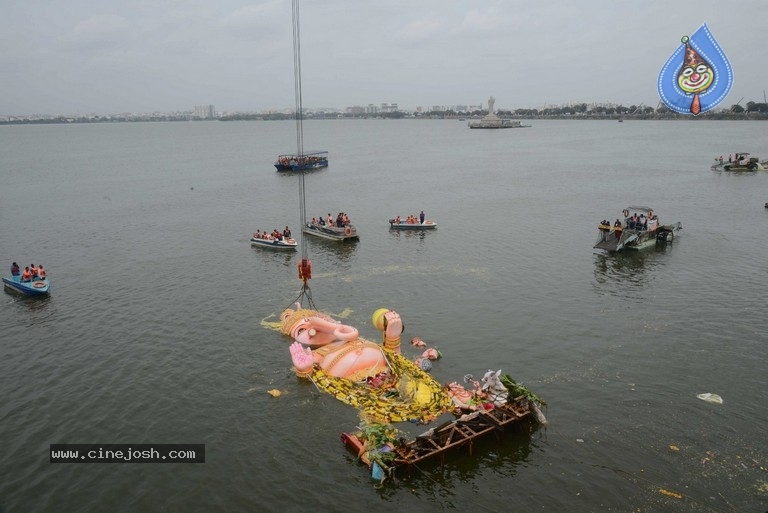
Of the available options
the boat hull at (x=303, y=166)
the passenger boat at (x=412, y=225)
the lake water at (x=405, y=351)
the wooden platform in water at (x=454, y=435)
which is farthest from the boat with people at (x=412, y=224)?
the boat hull at (x=303, y=166)

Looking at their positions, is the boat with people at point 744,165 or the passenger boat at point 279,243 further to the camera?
the boat with people at point 744,165

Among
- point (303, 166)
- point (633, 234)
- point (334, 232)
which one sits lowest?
point (334, 232)

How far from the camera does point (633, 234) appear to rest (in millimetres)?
42750

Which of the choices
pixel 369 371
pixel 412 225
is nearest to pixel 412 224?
pixel 412 225

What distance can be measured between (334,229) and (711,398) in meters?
33.2

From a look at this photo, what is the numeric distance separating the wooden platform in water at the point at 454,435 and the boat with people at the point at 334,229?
1189 inches

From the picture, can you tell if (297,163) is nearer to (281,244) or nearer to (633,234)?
(281,244)

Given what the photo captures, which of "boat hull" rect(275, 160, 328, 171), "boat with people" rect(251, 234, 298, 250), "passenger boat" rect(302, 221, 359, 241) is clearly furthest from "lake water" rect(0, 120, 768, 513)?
"boat hull" rect(275, 160, 328, 171)

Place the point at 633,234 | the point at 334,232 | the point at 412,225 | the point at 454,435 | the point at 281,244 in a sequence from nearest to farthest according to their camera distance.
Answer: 1. the point at 454,435
2. the point at 633,234
3. the point at 281,244
4. the point at 334,232
5. the point at 412,225

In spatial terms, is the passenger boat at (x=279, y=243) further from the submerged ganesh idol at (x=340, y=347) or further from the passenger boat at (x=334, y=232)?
the submerged ganesh idol at (x=340, y=347)

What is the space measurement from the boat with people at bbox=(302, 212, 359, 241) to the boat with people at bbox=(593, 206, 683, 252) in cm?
2048

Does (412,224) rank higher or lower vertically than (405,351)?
higher

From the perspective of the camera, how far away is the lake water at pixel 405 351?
691 inches

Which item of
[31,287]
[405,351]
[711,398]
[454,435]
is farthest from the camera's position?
[31,287]
